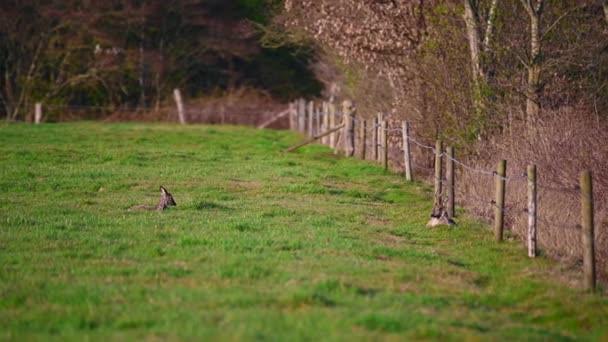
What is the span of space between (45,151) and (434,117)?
1018 centimetres

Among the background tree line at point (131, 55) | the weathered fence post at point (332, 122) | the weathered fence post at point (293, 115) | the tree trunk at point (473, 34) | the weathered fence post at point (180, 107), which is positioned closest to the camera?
the tree trunk at point (473, 34)

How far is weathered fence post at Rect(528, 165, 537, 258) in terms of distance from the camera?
12.7 meters

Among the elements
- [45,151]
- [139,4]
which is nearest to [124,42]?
[139,4]

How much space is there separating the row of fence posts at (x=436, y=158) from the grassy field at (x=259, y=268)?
0.39 metres

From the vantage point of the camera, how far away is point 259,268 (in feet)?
36.3

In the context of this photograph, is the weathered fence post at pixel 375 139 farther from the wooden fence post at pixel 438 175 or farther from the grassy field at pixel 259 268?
the wooden fence post at pixel 438 175

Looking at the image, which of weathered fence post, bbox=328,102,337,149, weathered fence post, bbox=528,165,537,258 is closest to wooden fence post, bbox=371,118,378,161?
weathered fence post, bbox=328,102,337,149

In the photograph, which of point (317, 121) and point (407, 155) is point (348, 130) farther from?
point (407, 155)

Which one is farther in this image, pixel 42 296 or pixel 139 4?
pixel 139 4

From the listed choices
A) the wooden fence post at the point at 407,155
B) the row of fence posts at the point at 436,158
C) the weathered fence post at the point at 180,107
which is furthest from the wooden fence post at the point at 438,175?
the weathered fence post at the point at 180,107

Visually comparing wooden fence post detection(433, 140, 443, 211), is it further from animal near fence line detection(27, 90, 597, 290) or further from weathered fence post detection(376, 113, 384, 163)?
weathered fence post detection(376, 113, 384, 163)

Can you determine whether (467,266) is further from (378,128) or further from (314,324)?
(378,128)

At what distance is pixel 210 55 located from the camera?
56750 millimetres

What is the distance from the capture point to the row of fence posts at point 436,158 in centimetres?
1095
